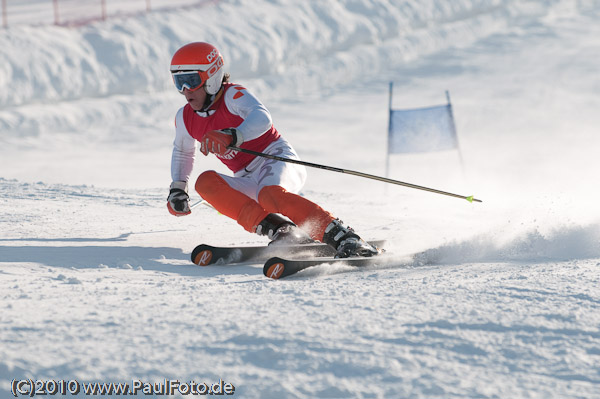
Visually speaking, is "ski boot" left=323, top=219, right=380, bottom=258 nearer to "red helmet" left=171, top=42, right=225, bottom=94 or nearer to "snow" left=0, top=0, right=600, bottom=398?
"snow" left=0, top=0, right=600, bottom=398

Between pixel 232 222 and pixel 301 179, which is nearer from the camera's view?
pixel 301 179

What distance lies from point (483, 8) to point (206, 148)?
1531 centimetres

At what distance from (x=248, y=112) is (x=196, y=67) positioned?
35 centimetres

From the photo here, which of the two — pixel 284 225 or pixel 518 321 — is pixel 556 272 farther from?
pixel 284 225

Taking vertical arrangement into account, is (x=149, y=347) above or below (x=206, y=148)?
below

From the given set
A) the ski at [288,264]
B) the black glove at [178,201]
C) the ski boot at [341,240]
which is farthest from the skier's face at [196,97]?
the ski at [288,264]

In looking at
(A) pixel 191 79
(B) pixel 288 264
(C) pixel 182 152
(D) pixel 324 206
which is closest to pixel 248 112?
(A) pixel 191 79

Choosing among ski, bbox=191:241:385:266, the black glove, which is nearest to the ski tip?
ski, bbox=191:241:385:266

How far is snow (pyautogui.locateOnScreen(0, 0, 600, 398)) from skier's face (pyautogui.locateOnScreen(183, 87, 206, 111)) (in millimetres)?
778

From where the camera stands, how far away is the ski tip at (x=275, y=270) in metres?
3.26

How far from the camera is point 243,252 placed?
12.7 feet

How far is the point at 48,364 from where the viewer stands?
82.9 inches

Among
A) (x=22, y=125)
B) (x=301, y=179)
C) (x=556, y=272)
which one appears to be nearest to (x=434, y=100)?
(x=22, y=125)

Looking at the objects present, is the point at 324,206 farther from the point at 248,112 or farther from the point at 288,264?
the point at 288,264
